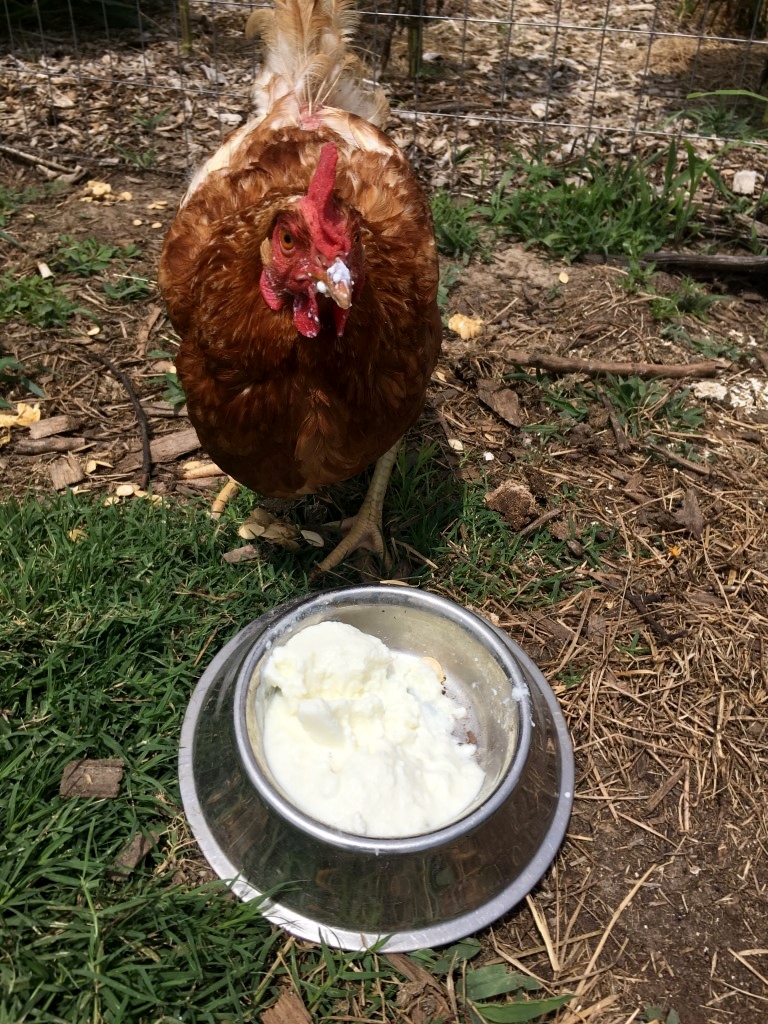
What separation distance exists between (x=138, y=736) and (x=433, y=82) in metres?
5.00

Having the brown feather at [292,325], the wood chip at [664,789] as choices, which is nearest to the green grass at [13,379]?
the brown feather at [292,325]

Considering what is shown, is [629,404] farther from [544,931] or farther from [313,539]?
[544,931]

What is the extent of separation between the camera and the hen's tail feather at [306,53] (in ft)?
9.24

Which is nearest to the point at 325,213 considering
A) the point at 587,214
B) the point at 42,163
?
the point at 587,214

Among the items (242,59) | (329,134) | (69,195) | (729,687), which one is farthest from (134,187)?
(729,687)

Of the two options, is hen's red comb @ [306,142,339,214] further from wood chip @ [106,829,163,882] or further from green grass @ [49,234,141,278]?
green grass @ [49,234,141,278]

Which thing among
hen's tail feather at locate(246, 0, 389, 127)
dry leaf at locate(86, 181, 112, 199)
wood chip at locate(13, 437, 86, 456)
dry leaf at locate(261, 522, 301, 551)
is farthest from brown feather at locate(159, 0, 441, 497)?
dry leaf at locate(86, 181, 112, 199)

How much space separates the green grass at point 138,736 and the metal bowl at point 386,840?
0.24 feet

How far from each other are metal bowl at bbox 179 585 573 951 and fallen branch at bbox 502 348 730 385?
151cm

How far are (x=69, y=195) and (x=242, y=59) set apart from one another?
1.96m

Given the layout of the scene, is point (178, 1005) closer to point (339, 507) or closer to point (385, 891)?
point (385, 891)

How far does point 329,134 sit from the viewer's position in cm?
267

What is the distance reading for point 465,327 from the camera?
3.63 meters

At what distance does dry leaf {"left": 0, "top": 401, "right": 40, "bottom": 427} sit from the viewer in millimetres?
3117
